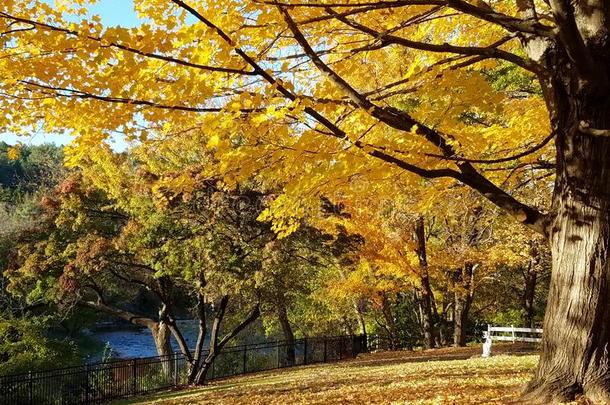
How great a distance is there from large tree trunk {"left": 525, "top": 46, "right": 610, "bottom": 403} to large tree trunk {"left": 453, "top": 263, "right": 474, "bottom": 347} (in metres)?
14.8

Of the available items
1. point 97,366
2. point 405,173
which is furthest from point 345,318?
point 405,173

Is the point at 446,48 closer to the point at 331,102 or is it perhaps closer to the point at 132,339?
the point at 331,102

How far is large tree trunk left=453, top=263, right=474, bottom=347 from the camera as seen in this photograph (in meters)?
19.5

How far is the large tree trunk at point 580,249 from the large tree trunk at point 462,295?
14792 millimetres

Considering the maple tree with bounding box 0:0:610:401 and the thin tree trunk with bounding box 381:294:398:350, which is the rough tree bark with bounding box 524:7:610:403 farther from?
the thin tree trunk with bounding box 381:294:398:350

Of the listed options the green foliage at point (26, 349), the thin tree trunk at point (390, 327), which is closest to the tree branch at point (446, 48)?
the green foliage at point (26, 349)

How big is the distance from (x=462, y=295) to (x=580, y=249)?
16997mm

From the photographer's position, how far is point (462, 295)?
68.0 feet

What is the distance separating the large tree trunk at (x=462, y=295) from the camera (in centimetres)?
1947

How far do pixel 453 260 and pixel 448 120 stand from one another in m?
13.4

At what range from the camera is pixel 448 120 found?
17.3 feet

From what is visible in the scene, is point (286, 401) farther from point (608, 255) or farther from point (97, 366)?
point (97, 366)

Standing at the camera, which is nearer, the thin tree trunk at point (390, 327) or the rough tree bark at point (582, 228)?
the rough tree bark at point (582, 228)

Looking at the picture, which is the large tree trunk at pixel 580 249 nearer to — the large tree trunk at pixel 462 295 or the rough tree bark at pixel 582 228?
the rough tree bark at pixel 582 228
